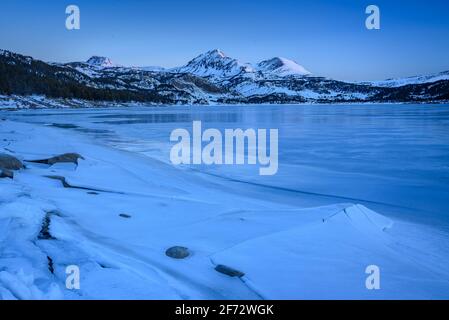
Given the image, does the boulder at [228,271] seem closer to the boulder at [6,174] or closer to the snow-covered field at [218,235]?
the snow-covered field at [218,235]

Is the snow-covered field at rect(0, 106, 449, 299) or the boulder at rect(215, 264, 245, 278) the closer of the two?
the snow-covered field at rect(0, 106, 449, 299)

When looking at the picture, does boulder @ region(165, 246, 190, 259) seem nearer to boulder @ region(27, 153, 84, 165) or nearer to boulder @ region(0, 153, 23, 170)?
boulder @ region(0, 153, 23, 170)

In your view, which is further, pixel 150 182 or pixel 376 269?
pixel 150 182

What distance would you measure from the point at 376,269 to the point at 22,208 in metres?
5.78

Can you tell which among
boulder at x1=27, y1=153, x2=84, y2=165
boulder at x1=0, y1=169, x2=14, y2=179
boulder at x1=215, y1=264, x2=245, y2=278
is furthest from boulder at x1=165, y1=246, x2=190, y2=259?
boulder at x1=27, y1=153, x2=84, y2=165

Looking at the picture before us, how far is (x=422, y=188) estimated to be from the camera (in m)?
10.2

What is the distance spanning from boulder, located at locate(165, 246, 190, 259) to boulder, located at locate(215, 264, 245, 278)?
58 centimetres

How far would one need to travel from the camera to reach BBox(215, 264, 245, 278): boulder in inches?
182

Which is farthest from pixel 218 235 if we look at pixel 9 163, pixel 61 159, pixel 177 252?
pixel 61 159

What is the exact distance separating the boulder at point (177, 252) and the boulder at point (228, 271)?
1.91 ft

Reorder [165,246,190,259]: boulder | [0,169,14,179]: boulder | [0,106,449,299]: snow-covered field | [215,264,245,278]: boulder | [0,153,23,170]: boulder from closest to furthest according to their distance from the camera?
1. [0,106,449,299]: snow-covered field
2. [215,264,245,278]: boulder
3. [165,246,190,259]: boulder
4. [0,169,14,179]: boulder
5. [0,153,23,170]: boulder
